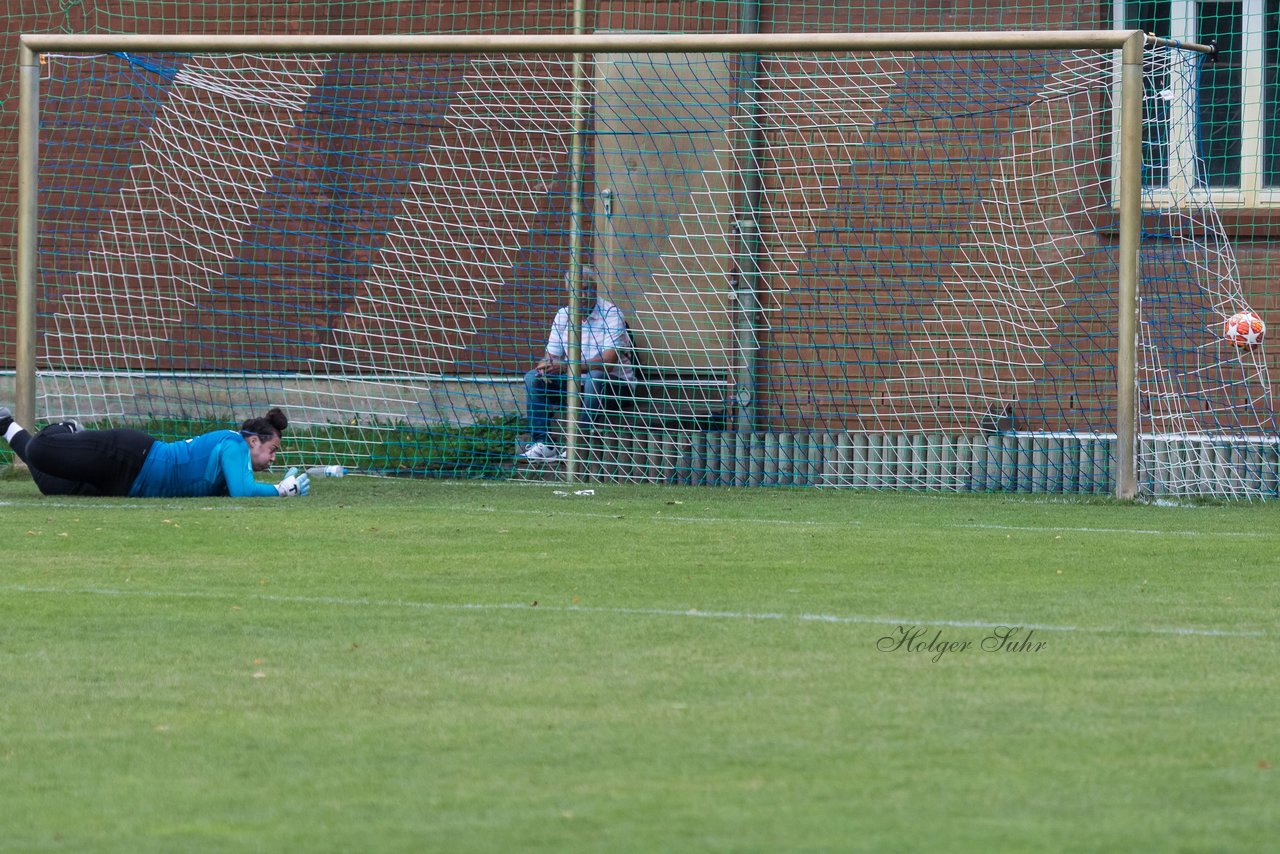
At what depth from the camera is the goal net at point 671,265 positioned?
12250 millimetres

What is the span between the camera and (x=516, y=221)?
14617 mm

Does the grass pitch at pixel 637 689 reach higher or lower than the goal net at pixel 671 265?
lower

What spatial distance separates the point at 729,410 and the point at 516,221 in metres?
2.88

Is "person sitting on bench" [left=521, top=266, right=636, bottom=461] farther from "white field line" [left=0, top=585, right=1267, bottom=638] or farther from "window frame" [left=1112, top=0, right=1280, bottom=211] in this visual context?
"white field line" [left=0, top=585, right=1267, bottom=638]

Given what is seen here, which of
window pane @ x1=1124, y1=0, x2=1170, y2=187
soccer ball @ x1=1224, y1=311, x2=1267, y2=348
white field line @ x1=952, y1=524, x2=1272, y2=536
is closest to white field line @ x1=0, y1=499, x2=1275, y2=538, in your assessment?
white field line @ x1=952, y1=524, x2=1272, y2=536

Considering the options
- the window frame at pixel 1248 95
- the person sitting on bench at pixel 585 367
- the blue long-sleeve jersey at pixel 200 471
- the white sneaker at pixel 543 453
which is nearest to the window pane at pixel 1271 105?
the window frame at pixel 1248 95

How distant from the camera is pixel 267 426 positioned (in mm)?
10773

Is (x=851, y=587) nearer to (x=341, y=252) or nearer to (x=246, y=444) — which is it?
(x=246, y=444)

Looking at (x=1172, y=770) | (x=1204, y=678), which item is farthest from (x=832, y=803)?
(x=1204, y=678)

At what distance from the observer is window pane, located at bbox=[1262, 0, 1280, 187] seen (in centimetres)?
1348

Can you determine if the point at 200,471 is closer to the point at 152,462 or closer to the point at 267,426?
the point at 152,462

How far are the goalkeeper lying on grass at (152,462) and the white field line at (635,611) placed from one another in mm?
3614

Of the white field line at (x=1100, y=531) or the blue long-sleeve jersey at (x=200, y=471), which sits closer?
the white field line at (x=1100, y=531)

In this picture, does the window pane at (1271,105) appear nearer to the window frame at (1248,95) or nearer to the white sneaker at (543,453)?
the window frame at (1248,95)
